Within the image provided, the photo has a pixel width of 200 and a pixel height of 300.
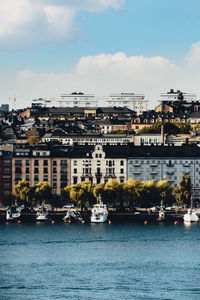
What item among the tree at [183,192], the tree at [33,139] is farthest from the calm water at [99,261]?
the tree at [33,139]

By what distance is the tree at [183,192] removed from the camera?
129 m

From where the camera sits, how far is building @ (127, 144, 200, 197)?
135m

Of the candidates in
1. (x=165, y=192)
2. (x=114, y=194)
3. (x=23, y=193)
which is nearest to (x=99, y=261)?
(x=114, y=194)

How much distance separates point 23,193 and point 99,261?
1532 inches

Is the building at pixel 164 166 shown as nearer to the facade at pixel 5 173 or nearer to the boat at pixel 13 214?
the facade at pixel 5 173

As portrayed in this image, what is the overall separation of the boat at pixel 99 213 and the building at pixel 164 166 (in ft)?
47.9

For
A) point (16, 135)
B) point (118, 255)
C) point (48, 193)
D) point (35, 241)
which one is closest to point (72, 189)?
point (48, 193)

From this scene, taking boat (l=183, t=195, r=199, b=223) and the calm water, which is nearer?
the calm water

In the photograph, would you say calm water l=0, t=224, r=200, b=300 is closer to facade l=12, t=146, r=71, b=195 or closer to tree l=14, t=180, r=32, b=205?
tree l=14, t=180, r=32, b=205

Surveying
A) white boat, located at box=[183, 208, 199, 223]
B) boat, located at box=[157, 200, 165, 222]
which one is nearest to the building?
boat, located at box=[157, 200, 165, 222]

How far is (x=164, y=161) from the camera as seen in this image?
136 metres

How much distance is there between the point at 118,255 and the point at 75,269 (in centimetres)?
785

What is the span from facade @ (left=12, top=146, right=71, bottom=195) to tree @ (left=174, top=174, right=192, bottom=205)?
39.3 feet

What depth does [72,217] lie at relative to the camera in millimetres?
119062
